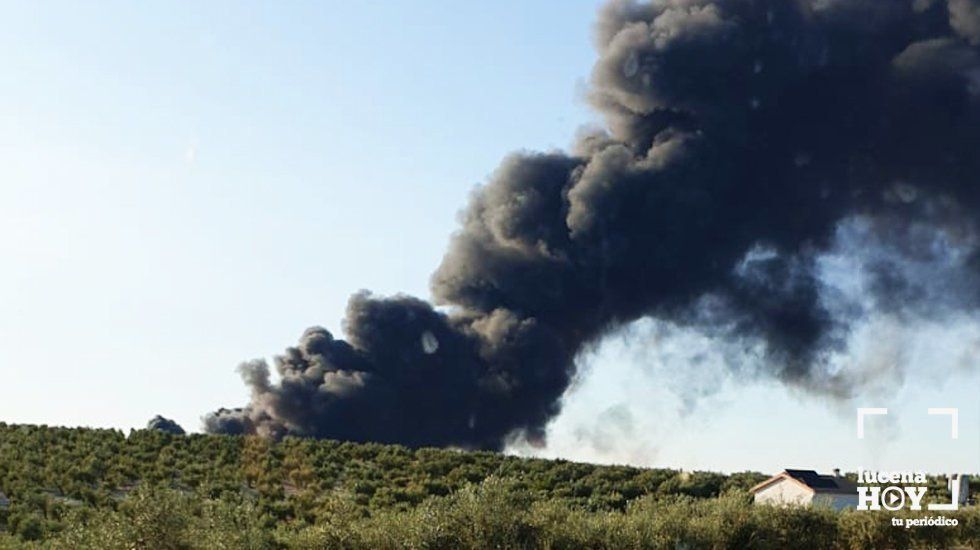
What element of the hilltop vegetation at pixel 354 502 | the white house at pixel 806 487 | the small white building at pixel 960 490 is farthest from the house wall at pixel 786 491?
the small white building at pixel 960 490

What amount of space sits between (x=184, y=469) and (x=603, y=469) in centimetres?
1974

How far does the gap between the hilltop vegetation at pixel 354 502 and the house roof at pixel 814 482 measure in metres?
1.99

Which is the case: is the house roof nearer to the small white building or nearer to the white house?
the white house

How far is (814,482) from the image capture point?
49906 mm

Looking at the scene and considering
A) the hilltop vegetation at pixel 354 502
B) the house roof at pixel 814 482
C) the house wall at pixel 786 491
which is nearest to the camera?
the hilltop vegetation at pixel 354 502

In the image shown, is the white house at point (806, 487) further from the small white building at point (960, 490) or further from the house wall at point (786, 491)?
the small white building at point (960, 490)

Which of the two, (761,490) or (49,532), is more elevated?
(761,490)

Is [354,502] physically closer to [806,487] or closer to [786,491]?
[806,487]

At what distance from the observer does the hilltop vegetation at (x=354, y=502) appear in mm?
24359

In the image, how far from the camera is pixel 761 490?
50.5 meters

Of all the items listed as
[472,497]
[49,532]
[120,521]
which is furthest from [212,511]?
[49,532]

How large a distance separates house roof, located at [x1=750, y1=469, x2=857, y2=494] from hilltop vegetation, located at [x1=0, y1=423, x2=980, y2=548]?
1989 millimetres

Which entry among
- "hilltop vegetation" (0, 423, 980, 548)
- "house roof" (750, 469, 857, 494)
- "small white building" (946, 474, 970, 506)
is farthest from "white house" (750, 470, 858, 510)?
"small white building" (946, 474, 970, 506)

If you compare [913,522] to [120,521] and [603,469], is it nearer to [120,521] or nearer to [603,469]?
[120,521]
